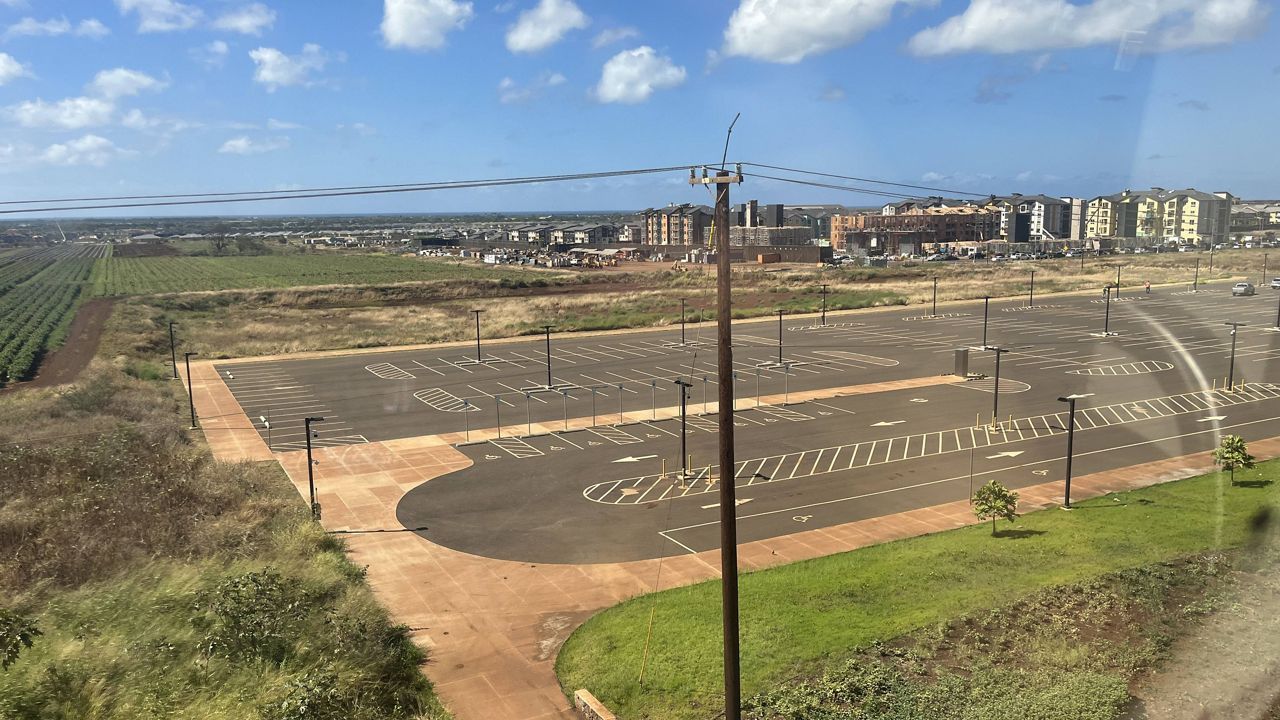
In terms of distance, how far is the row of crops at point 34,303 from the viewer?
58.3 metres

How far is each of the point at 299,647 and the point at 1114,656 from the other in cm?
1341

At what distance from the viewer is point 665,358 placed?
5438cm

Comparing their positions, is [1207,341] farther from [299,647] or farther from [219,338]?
[219,338]

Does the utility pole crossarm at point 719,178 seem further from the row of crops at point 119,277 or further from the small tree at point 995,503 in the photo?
the row of crops at point 119,277

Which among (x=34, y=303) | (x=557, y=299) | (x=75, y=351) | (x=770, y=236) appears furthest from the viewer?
(x=770, y=236)

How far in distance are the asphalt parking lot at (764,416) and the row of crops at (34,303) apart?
15871 millimetres

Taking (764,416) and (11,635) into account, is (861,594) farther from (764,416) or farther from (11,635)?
(764,416)

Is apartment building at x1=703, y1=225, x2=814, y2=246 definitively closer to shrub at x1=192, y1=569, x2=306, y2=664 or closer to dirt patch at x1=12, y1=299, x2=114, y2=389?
dirt patch at x1=12, y1=299, x2=114, y2=389

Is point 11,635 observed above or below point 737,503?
above

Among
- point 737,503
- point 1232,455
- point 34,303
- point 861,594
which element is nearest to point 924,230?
point 34,303

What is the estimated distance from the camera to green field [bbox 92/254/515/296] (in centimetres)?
11819

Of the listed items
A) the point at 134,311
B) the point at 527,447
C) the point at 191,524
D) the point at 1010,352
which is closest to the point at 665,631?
the point at 191,524

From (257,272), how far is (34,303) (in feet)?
164

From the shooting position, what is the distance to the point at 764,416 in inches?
1457
